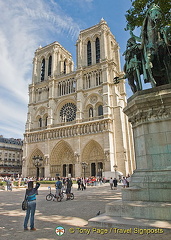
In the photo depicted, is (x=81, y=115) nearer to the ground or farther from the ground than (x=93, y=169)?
farther from the ground

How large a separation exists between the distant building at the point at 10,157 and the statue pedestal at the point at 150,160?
1704 inches

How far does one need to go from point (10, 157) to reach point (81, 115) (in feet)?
86.7

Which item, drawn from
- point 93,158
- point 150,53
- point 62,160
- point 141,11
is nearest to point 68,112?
point 62,160

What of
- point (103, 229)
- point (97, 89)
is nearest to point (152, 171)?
point (103, 229)

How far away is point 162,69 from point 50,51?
131 feet

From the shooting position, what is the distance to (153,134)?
16.8 ft

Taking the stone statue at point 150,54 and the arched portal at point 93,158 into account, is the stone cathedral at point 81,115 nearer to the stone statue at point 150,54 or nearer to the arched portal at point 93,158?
the arched portal at point 93,158

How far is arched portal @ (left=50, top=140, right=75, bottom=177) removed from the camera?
32156 mm

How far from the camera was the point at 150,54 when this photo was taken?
5.82 metres

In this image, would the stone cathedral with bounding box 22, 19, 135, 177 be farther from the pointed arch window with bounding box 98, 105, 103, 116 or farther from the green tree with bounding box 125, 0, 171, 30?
the green tree with bounding box 125, 0, 171, 30

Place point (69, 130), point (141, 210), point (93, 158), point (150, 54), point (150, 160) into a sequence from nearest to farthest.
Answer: point (141, 210)
point (150, 160)
point (150, 54)
point (93, 158)
point (69, 130)

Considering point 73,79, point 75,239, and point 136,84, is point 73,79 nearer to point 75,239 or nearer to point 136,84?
point 136,84

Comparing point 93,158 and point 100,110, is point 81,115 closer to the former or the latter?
point 100,110

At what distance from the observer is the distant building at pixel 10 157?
1720 inches
